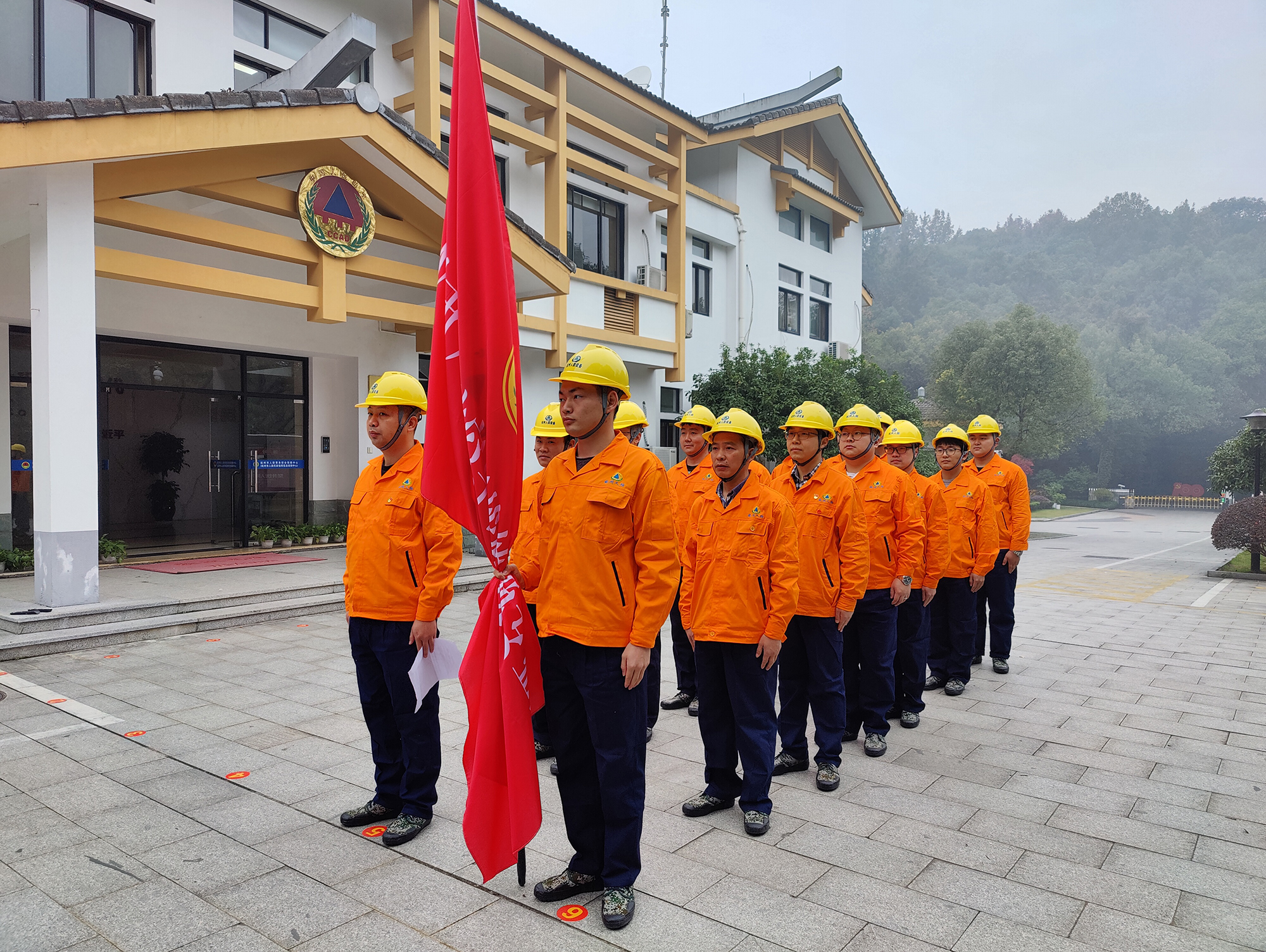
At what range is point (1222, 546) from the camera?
14859 millimetres

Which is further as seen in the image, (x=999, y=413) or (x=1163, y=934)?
(x=999, y=413)

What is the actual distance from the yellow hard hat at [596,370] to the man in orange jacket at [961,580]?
156 inches

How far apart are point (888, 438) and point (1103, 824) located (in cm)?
297

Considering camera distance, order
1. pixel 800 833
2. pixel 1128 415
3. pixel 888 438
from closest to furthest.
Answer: pixel 800 833 < pixel 888 438 < pixel 1128 415

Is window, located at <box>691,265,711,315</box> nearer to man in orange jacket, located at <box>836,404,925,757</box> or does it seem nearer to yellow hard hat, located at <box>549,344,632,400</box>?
man in orange jacket, located at <box>836,404,925,757</box>

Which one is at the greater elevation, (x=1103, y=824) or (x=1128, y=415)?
(x=1128, y=415)

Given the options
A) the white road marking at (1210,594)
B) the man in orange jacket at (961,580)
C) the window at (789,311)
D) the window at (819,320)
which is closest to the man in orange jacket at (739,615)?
the man in orange jacket at (961,580)

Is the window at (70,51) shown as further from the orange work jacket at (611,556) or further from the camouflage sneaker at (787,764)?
the camouflage sneaker at (787,764)

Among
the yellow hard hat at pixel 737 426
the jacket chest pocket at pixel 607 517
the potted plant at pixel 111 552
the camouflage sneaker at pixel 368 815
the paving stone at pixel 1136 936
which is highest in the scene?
the yellow hard hat at pixel 737 426

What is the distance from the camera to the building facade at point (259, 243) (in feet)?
24.3

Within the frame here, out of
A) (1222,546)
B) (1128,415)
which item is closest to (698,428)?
(1222,546)

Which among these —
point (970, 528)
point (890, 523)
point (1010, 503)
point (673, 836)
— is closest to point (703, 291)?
point (1010, 503)

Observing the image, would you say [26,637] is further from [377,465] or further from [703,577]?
[703,577]

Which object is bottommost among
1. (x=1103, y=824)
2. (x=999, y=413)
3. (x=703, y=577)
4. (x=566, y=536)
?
(x=1103, y=824)
